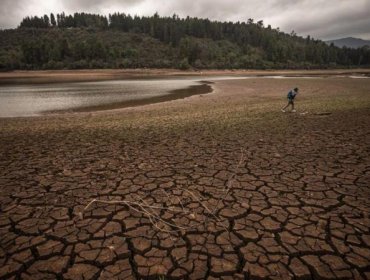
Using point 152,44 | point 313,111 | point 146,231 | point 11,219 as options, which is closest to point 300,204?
point 146,231

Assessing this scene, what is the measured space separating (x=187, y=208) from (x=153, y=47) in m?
133

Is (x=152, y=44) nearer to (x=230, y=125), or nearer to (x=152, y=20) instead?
(x=152, y=20)

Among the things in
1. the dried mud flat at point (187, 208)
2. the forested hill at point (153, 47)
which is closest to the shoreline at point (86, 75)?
the forested hill at point (153, 47)

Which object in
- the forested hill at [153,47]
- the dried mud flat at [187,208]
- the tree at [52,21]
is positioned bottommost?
the dried mud flat at [187,208]

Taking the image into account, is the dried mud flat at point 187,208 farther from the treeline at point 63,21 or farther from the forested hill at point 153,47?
the treeline at point 63,21

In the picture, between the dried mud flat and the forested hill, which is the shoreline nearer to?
the forested hill

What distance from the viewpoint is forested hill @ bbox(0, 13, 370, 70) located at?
9075 centimetres

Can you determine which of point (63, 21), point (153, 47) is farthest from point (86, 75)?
point (63, 21)

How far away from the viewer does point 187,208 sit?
4.58 m

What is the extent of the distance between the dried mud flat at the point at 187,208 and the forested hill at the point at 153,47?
83144mm

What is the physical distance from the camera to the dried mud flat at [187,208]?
3.27m

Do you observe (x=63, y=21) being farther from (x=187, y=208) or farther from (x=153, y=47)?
(x=187, y=208)

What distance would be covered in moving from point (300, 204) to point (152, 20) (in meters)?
172

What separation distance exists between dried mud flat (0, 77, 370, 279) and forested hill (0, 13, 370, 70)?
83144mm
